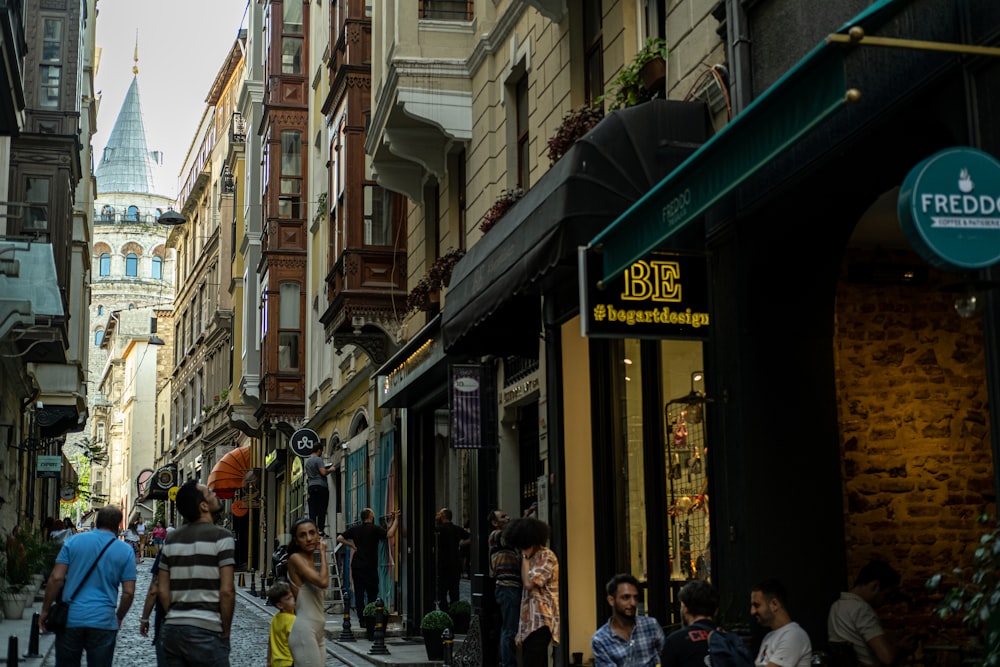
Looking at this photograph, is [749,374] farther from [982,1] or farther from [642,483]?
[982,1]

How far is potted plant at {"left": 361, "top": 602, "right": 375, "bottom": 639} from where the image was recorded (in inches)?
762

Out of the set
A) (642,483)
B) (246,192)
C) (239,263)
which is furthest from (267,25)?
(642,483)

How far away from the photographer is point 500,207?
16938 millimetres

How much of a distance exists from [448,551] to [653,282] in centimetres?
876

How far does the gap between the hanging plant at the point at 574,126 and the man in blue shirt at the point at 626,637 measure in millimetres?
5958

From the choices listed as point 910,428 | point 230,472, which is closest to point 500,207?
point 910,428

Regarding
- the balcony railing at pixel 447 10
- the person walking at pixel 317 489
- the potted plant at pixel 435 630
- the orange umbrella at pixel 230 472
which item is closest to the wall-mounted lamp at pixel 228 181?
the orange umbrella at pixel 230 472

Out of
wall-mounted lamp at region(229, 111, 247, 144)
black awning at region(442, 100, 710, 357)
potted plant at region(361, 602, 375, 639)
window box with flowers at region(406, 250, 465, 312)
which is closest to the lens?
black awning at region(442, 100, 710, 357)

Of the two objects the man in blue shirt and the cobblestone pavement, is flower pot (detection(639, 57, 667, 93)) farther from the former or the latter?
the cobblestone pavement

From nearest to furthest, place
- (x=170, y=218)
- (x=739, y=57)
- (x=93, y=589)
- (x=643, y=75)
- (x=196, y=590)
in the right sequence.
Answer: (x=196, y=590) < (x=739, y=57) < (x=93, y=589) < (x=643, y=75) < (x=170, y=218)

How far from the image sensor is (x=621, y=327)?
35.9 feet

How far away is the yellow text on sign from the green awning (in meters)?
1.31

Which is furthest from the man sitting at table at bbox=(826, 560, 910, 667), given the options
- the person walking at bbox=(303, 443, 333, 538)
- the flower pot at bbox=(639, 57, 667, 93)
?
the person walking at bbox=(303, 443, 333, 538)

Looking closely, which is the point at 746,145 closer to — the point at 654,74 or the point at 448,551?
the point at 654,74
